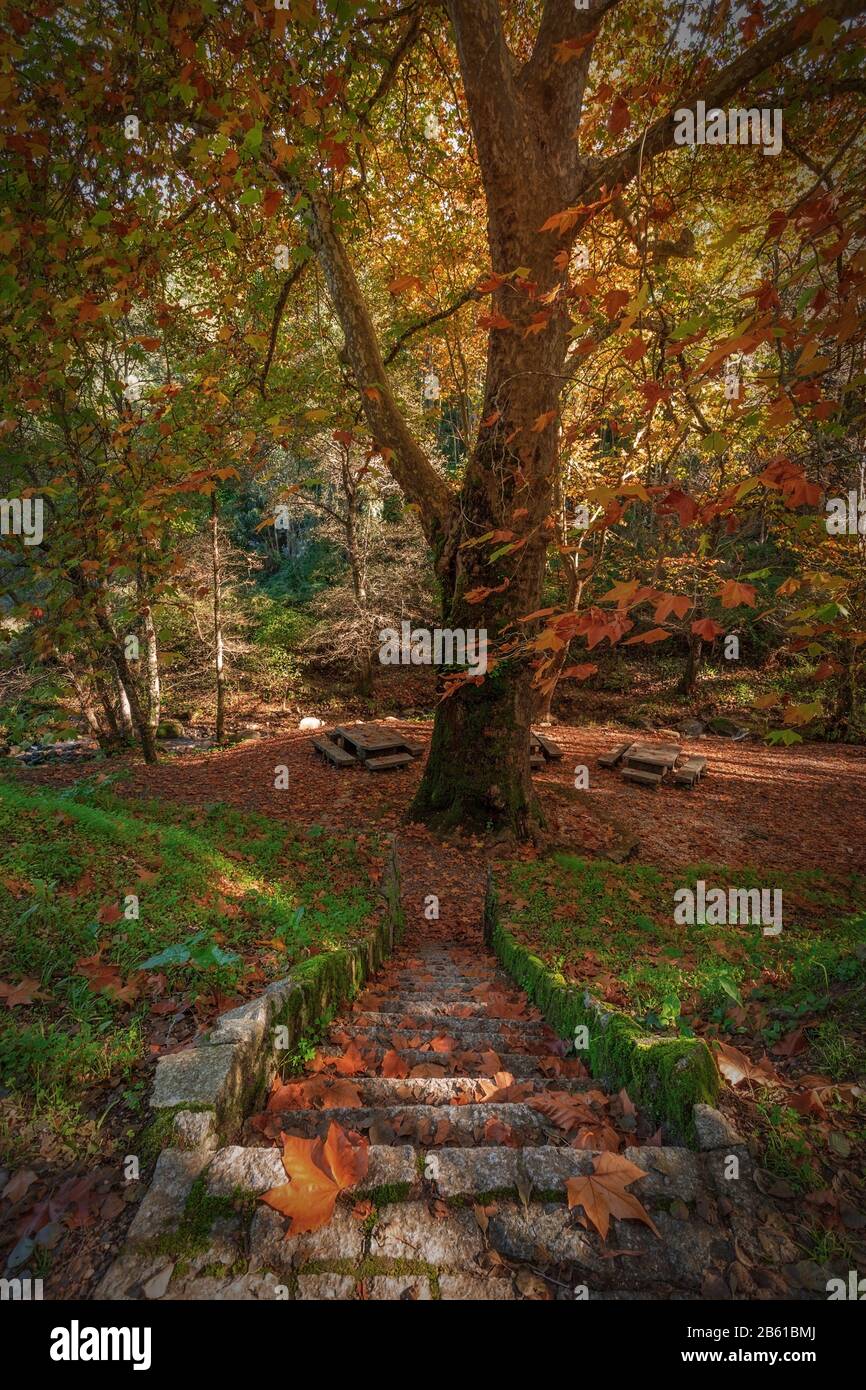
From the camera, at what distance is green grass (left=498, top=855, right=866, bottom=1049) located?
10.5 feet

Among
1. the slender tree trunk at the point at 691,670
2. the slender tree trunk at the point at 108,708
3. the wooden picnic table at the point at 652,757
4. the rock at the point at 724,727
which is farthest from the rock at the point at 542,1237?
the slender tree trunk at the point at 691,670

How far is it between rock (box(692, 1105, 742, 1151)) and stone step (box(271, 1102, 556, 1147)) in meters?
0.55

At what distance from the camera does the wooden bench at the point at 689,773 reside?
11.3 metres

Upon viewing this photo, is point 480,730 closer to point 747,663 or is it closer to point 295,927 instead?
point 295,927

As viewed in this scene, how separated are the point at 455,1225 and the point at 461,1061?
1.52 meters

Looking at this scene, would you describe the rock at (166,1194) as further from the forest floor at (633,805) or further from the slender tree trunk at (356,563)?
the slender tree trunk at (356,563)

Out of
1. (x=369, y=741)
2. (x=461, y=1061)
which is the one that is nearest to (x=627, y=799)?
(x=369, y=741)

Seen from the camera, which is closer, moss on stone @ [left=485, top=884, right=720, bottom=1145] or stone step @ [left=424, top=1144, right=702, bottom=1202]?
stone step @ [left=424, top=1144, right=702, bottom=1202]

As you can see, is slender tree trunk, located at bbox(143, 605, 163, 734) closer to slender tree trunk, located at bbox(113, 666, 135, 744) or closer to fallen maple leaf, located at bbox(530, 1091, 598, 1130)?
slender tree trunk, located at bbox(113, 666, 135, 744)

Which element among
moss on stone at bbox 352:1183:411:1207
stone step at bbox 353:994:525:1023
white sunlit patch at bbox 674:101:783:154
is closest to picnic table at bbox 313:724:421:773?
stone step at bbox 353:994:525:1023

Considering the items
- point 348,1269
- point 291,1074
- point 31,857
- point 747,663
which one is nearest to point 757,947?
point 291,1074

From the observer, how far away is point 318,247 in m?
7.33

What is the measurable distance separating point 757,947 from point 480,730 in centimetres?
415

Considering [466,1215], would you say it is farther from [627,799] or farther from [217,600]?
[217,600]
